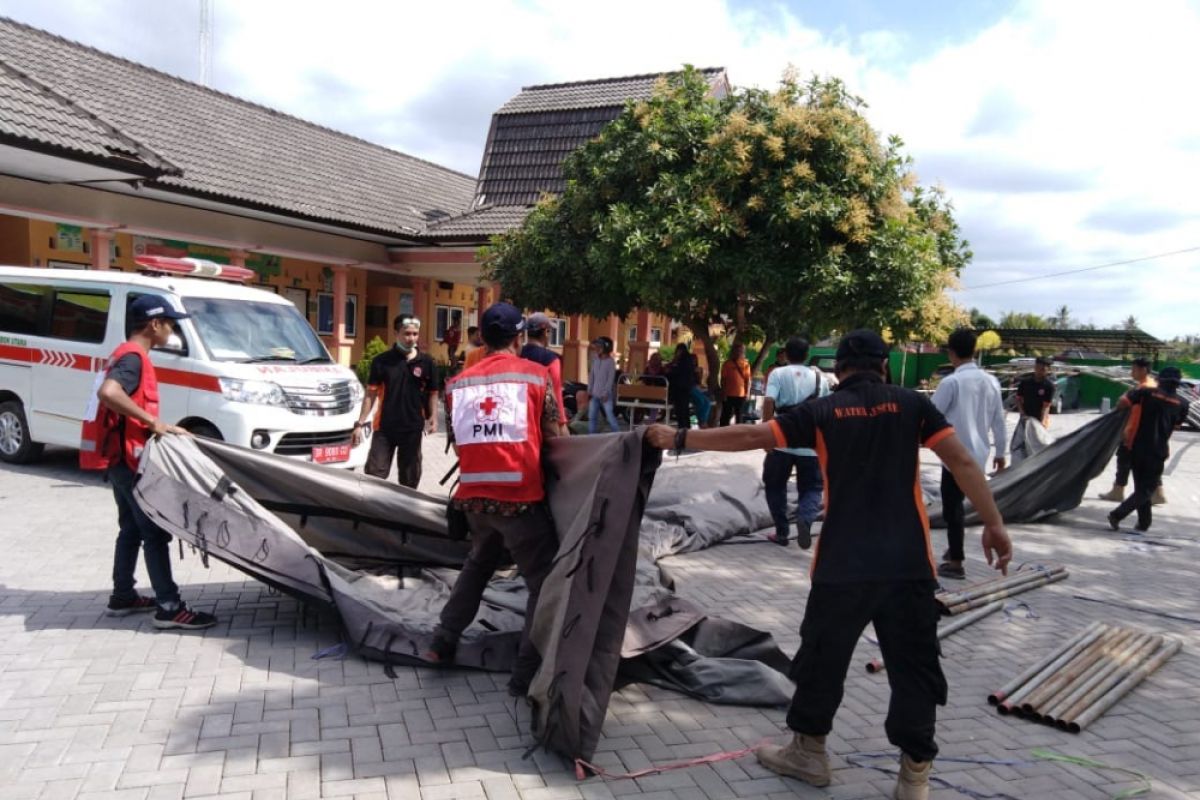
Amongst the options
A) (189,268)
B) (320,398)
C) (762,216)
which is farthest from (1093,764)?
(189,268)

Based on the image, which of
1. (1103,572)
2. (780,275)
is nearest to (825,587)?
(1103,572)

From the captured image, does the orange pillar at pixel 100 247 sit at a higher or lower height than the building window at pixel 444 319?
higher

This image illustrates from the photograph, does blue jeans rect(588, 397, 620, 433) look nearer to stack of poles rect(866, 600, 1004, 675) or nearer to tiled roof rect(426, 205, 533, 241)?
tiled roof rect(426, 205, 533, 241)

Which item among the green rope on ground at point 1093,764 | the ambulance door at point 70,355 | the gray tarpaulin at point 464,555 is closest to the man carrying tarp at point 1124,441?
the green rope on ground at point 1093,764

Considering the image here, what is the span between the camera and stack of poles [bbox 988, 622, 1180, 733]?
4223mm

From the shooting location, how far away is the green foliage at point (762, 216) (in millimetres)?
11180

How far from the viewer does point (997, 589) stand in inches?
251

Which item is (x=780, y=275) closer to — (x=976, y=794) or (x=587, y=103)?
(x=976, y=794)

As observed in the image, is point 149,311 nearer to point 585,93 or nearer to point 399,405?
point 399,405

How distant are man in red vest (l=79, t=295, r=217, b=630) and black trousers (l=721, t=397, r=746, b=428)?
10.9 metres

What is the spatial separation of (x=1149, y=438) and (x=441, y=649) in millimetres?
8366

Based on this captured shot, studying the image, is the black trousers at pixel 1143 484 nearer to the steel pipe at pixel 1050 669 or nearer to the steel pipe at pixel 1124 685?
the steel pipe at pixel 1124 685

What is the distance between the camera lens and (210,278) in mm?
10133

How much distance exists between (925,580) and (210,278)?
9285 mm
